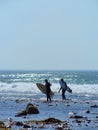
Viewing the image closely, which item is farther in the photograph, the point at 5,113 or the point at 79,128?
the point at 5,113

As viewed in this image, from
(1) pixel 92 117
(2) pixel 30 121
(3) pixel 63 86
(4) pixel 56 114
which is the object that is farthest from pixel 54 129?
(3) pixel 63 86

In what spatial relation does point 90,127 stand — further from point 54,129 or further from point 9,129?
point 9,129

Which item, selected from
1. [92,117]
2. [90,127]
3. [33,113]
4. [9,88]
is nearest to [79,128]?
[90,127]

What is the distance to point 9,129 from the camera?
21.3m

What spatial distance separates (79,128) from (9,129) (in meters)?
2.97

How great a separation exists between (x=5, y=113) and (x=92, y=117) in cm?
532

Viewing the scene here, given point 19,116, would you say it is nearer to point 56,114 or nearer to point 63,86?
point 56,114

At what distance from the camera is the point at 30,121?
24.6 meters

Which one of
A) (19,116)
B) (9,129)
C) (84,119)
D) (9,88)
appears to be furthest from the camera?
(9,88)

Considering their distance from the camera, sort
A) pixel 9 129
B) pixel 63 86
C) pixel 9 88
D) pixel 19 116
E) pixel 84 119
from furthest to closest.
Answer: pixel 9 88 → pixel 63 86 → pixel 19 116 → pixel 84 119 → pixel 9 129

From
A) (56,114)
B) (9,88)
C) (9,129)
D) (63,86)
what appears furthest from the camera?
(9,88)

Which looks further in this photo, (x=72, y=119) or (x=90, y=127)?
(x=72, y=119)

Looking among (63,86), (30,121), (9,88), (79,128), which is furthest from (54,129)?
(9,88)

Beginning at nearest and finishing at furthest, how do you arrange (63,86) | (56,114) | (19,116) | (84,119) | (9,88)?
(84,119)
(19,116)
(56,114)
(63,86)
(9,88)
